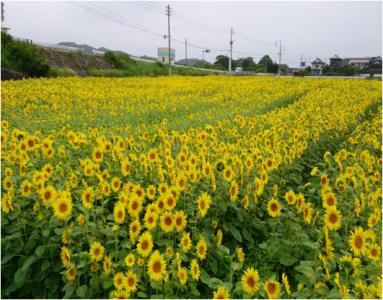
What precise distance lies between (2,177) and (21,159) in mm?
211

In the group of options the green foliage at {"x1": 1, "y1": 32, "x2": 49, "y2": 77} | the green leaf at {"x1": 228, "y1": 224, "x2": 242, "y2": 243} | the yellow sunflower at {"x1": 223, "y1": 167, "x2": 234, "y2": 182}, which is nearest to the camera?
the green leaf at {"x1": 228, "y1": 224, "x2": 242, "y2": 243}

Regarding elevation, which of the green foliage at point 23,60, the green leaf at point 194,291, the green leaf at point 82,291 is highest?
the green foliage at point 23,60

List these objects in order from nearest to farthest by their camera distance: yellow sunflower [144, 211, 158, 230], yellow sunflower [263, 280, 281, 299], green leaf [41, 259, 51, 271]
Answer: yellow sunflower [263, 280, 281, 299] < yellow sunflower [144, 211, 158, 230] < green leaf [41, 259, 51, 271]

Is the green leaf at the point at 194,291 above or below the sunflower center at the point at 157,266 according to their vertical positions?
below

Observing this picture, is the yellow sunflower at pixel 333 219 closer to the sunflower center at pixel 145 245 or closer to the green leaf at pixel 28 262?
the sunflower center at pixel 145 245

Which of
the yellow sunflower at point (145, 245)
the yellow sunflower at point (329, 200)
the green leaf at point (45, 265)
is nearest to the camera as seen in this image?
the yellow sunflower at point (145, 245)

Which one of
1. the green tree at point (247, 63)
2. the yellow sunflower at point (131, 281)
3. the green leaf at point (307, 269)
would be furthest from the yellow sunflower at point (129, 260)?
the green tree at point (247, 63)

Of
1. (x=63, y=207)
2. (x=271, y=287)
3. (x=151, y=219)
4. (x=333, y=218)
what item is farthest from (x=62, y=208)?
(x=333, y=218)

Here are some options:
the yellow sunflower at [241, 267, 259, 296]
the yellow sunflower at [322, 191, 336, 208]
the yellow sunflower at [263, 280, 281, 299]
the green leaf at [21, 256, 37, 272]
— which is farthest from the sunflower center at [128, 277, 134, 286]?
the yellow sunflower at [322, 191, 336, 208]

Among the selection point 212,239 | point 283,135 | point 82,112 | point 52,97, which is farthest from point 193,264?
point 52,97

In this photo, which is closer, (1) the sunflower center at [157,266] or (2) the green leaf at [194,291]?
(1) the sunflower center at [157,266]

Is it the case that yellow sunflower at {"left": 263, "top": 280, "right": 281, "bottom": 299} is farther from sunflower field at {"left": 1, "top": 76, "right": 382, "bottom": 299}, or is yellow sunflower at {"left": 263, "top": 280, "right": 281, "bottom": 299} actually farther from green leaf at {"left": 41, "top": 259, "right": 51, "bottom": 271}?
green leaf at {"left": 41, "top": 259, "right": 51, "bottom": 271}

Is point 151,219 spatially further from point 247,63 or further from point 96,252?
point 247,63

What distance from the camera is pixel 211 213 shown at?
294 centimetres
